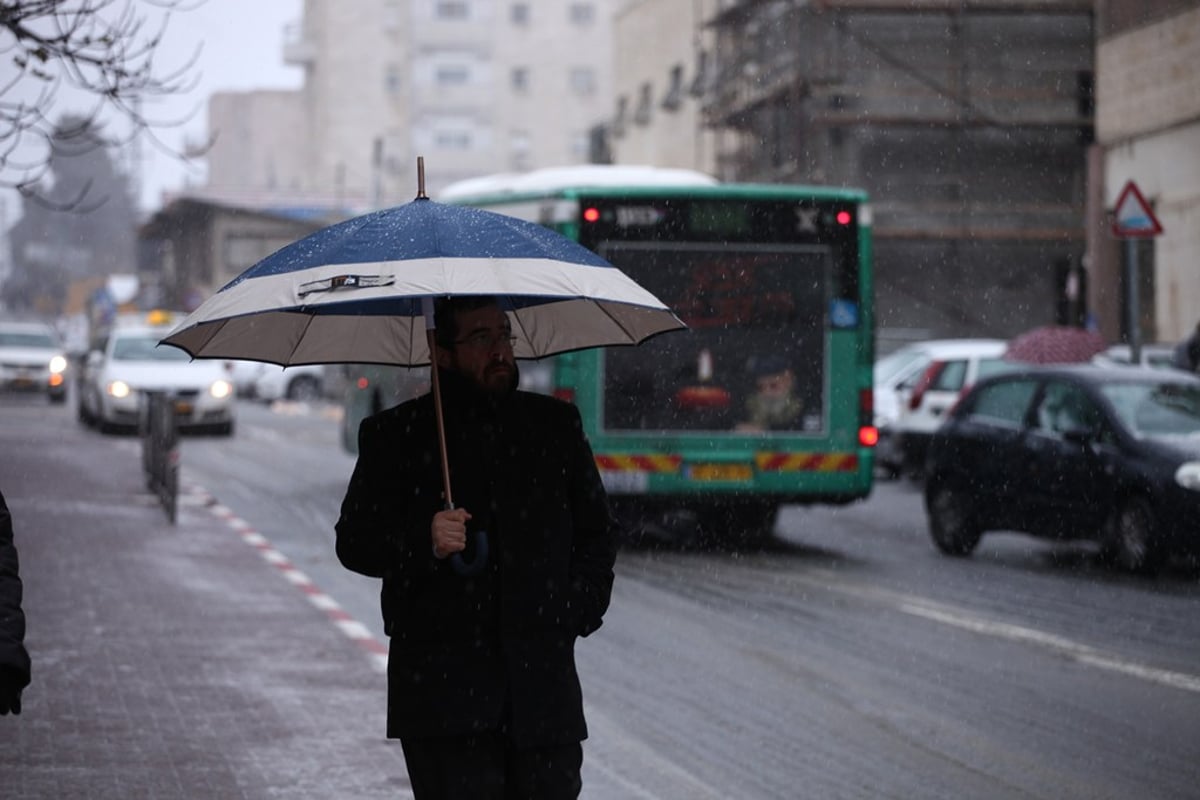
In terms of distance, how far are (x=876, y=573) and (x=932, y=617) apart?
8.46 feet

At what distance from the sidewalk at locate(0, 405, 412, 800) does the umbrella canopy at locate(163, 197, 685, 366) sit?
8.06ft

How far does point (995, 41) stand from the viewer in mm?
41438

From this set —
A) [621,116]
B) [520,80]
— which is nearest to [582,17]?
[520,80]

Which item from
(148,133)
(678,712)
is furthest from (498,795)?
(148,133)

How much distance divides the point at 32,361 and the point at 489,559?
41.6 meters

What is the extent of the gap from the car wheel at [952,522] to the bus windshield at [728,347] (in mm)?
1201

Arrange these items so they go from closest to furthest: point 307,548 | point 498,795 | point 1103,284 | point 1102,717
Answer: point 498,795, point 1102,717, point 307,548, point 1103,284

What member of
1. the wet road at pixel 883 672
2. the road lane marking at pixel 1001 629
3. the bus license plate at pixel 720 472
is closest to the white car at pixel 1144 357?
the wet road at pixel 883 672

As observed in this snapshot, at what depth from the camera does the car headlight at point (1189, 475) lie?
13555mm

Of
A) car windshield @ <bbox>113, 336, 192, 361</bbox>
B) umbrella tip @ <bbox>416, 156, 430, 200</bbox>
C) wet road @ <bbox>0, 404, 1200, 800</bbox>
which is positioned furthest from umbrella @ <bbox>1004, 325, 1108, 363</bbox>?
umbrella tip @ <bbox>416, 156, 430, 200</bbox>

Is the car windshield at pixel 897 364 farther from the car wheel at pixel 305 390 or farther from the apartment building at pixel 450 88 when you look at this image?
the apartment building at pixel 450 88

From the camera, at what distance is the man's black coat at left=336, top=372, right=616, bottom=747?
13.6 ft

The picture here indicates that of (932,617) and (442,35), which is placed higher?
(442,35)

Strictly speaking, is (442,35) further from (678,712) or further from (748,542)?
(678,712)
